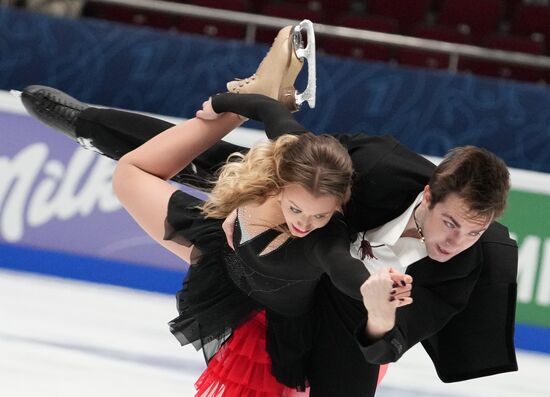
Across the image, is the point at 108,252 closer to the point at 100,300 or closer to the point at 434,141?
the point at 100,300

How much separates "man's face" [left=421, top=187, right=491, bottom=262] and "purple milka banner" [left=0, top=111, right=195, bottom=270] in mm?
2668

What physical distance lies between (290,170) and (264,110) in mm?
343

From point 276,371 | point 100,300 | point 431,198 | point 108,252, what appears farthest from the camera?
point 108,252

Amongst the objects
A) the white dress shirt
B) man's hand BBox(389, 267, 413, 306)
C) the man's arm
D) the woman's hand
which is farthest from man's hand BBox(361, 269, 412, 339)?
the woman's hand

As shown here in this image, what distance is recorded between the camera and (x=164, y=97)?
204 inches

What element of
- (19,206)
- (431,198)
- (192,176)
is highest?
(431,198)

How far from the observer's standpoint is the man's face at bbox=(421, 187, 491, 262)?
231 centimetres

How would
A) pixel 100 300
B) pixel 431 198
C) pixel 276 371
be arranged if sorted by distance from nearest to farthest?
pixel 431 198, pixel 276 371, pixel 100 300

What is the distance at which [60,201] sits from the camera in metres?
4.92

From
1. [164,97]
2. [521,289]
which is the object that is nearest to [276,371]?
[521,289]

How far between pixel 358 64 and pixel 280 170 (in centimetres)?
286

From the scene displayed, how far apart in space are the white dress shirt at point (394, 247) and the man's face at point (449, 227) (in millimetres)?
66

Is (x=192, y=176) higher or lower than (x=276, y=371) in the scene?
higher

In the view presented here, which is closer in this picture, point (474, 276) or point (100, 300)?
point (474, 276)
